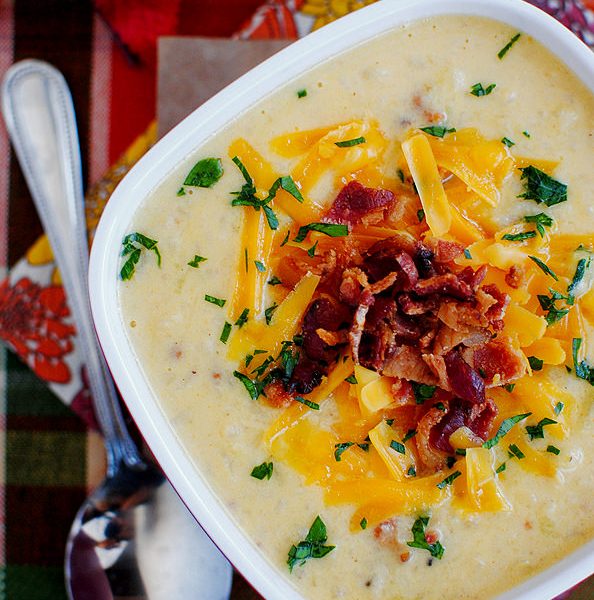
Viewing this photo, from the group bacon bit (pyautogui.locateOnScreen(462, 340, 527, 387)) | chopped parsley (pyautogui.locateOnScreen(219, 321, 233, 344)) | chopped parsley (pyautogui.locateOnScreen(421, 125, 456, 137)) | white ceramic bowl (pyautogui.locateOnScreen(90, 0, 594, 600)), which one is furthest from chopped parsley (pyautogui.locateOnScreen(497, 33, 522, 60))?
chopped parsley (pyautogui.locateOnScreen(219, 321, 233, 344))

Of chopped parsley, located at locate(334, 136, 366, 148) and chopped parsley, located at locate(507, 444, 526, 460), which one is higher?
chopped parsley, located at locate(334, 136, 366, 148)

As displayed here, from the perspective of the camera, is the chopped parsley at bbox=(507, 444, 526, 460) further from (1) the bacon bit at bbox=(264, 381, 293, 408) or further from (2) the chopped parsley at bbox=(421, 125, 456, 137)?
(2) the chopped parsley at bbox=(421, 125, 456, 137)

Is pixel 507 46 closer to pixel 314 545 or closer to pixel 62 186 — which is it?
pixel 314 545

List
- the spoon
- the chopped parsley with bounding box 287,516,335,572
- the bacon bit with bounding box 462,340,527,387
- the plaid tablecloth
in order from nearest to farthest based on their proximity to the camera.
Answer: the bacon bit with bounding box 462,340,527,387 < the chopped parsley with bounding box 287,516,335,572 < the spoon < the plaid tablecloth

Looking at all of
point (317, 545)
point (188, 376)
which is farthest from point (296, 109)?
point (317, 545)

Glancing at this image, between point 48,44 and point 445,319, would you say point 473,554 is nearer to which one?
point 445,319

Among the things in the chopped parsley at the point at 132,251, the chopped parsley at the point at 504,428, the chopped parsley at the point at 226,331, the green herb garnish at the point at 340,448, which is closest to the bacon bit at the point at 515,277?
the chopped parsley at the point at 504,428

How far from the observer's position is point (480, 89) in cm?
191

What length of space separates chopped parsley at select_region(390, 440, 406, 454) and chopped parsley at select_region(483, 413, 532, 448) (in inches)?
7.3

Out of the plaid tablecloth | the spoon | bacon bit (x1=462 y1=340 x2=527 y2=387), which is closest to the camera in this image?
bacon bit (x1=462 y1=340 x2=527 y2=387)

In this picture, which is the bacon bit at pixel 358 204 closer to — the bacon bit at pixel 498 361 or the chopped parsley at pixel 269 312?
the chopped parsley at pixel 269 312

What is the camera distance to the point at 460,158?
6.06ft

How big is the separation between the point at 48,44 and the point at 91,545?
1.60 meters

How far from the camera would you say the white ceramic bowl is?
1.87 meters
